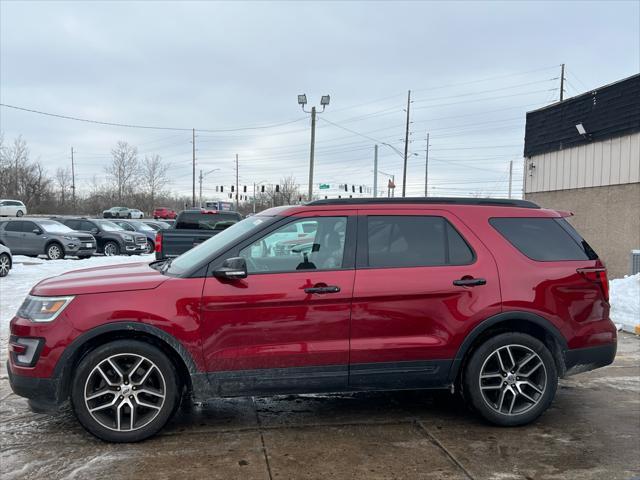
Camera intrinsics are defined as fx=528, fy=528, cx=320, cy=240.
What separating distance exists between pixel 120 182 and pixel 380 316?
8145 cm

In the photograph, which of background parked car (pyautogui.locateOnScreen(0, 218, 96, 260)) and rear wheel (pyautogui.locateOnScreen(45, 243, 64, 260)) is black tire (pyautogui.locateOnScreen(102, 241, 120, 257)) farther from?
rear wheel (pyautogui.locateOnScreen(45, 243, 64, 260))

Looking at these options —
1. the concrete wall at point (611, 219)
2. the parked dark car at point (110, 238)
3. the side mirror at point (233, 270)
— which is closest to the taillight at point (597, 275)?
the side mirror at point (233, 270)

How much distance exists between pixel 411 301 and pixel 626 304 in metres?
6.44

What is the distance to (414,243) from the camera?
14.1ft

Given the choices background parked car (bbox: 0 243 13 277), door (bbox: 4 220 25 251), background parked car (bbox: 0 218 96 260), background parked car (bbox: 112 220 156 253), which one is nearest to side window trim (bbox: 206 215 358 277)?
background parked car (bbox: 0 243 13 277)

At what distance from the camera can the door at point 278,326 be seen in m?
3.87

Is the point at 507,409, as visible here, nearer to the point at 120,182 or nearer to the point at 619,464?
the point at 619,464

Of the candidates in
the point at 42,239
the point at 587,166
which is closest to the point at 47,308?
the point at 587,166

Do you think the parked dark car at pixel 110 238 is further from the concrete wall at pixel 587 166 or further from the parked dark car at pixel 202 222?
the concrete wall at pixel 587 166

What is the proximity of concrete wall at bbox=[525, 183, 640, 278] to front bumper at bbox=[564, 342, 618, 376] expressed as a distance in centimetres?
→ 884

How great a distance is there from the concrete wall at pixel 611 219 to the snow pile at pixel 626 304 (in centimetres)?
288

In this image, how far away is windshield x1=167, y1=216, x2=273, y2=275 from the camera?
4.13 meters

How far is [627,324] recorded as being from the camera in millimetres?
8047

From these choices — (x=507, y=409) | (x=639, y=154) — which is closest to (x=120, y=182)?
(x=639, y=154)
